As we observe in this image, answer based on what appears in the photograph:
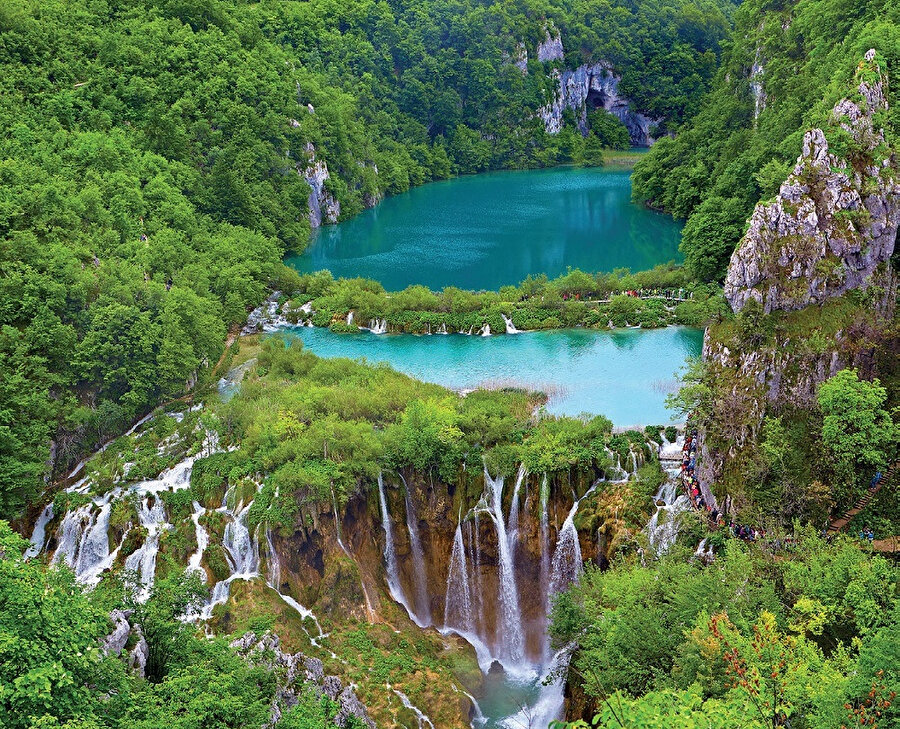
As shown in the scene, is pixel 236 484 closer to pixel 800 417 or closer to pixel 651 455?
pixel 651 455

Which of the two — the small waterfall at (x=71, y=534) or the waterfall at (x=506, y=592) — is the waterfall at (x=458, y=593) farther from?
the small waterfall at (x=71, y=534)

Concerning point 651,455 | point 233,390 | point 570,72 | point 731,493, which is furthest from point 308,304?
point 570,72

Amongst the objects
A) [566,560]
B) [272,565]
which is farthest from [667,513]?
[272,565]

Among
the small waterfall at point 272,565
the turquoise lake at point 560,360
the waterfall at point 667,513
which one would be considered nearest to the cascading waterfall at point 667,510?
the waterfall at point 667,513

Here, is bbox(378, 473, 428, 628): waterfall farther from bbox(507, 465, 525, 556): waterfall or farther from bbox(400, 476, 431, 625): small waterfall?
bbox(507, 465, 525, 556): waterfall

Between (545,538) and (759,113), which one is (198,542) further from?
(759,113)

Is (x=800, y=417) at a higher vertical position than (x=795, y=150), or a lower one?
lower
